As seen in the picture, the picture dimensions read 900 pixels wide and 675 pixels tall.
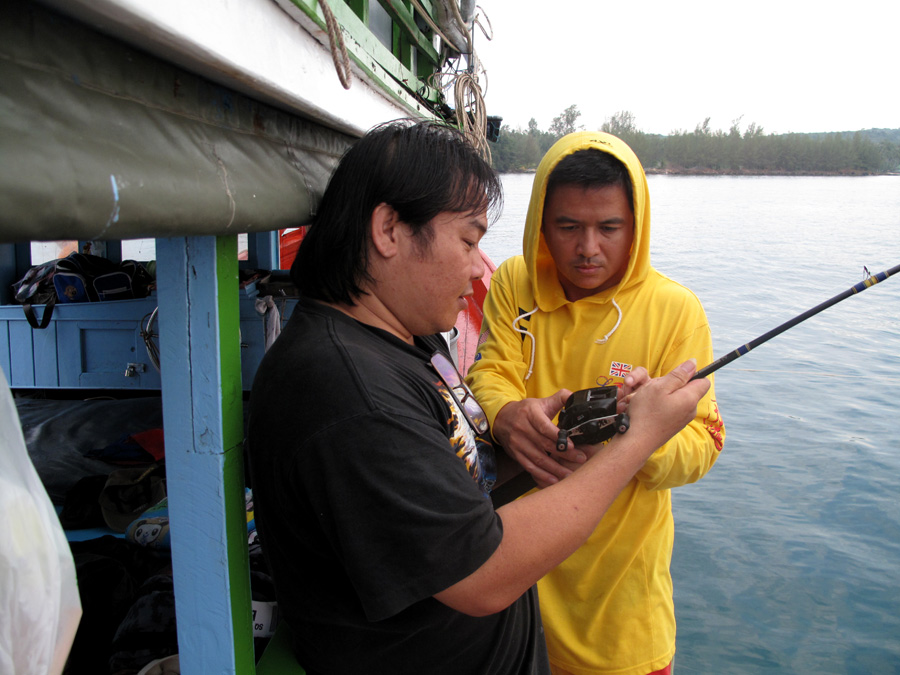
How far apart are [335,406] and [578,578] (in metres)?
1.10

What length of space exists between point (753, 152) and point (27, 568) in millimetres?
71443

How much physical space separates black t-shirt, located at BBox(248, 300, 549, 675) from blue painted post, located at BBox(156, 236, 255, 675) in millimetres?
161

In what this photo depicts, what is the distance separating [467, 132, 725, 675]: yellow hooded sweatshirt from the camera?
1.71 m

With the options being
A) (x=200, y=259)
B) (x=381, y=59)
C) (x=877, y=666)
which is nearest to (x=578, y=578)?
(x=200, y=259)

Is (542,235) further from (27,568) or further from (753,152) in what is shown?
(753,152)

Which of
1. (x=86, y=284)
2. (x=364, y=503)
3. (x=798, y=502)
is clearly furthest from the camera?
(x=798, y=502)

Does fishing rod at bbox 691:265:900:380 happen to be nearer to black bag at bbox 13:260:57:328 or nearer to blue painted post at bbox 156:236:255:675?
blue painted post at bbox 156:236:255:675

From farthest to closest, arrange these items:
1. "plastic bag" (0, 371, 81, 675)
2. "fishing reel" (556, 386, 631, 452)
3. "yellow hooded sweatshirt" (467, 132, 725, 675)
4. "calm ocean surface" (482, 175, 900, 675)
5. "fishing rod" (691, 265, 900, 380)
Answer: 1. "calm ocean surface" (482, 175, 900, 675)
2. "yellow hooded sweatshirt" (467, 132, 725, 675)
3. "fishing rod" (691, 265, 900, 380)
4. "fishing reel" (556, 386, 631, 452)
5. "plastic bag" (0, 371, 81, 675)

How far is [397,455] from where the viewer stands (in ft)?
3.17

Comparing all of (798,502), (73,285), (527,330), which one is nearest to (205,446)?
(527,330)

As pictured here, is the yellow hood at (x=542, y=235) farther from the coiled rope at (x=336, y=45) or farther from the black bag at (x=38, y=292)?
the black bag at (x=38, y=292)

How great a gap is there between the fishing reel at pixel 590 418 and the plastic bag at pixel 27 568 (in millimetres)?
1019

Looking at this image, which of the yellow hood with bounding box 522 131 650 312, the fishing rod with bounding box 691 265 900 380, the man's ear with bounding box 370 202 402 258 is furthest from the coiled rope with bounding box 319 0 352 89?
the fishing rod with bounding box 691 265 900 380

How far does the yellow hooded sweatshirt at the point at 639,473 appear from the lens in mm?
1708
